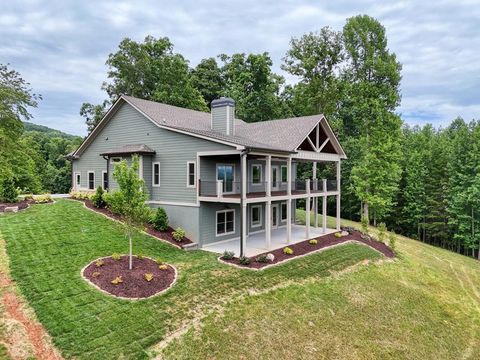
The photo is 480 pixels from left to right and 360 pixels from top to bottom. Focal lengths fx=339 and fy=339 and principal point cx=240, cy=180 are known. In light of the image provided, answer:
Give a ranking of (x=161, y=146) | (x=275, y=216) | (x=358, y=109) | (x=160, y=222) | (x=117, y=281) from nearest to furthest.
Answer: (x=117, y=281) < (x=160, y=222) < (x=161, y=146) < (x=275, y=216) < (x=358, y=109)

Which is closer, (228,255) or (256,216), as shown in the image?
(228,255)

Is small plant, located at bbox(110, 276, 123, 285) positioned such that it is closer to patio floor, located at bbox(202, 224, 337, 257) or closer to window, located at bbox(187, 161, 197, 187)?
patio floor, located at bbox(202, 224, 337, 257)

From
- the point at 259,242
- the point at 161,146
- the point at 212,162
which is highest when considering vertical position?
the point at 161,146

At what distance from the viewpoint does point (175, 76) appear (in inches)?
1462

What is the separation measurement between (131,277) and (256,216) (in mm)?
12572

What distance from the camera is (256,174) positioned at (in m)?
22.5

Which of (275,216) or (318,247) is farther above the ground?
(275,216)

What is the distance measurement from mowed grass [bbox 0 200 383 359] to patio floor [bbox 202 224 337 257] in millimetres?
1537

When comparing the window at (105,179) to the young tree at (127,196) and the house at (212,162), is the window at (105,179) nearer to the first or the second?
the house at (212,162)

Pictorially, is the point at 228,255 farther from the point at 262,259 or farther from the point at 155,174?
the point at 155,174

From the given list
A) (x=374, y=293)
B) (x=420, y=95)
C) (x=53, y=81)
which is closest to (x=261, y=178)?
(x=374, y=293)

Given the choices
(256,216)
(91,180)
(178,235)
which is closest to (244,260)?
(178,235)

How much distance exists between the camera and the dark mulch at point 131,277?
36.7ft

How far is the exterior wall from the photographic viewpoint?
715 inches
